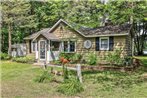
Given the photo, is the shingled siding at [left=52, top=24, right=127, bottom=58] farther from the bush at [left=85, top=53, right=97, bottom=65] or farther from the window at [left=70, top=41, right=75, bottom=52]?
the bush at [left=85, top=53, right=97, bottom=65]

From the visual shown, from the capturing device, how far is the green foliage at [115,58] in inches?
789

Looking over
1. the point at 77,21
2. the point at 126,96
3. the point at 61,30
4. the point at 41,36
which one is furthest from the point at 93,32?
the point at 126,96

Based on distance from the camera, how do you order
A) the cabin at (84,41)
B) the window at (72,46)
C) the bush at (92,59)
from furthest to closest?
the window at (72,46) → the cabin at (84,41) → the bush at (92,59)

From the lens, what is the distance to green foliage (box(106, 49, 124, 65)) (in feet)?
65.7

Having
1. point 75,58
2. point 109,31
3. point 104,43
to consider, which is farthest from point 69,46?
point 109,31

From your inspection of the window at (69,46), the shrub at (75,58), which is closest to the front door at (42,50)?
the window at (69,46)

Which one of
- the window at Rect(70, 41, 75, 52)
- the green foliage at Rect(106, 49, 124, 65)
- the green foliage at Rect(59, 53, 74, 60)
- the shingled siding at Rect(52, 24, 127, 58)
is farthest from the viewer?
the window at Rect(70, 41, 75, 52)

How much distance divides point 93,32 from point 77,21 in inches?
381

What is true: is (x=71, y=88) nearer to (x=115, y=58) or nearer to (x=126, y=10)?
(x=126, y=10)

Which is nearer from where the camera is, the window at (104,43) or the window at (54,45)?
the window at (104,43)

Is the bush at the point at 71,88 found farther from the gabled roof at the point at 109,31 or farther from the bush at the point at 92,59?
the gabled roof at the point at 109,31

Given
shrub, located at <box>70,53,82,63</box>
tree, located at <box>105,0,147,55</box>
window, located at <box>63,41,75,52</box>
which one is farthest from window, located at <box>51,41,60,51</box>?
tree, located at <box>105,0,147,55</box>

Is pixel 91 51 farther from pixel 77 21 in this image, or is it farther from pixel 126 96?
pixel 126 96

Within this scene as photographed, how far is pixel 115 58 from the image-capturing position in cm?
2048
